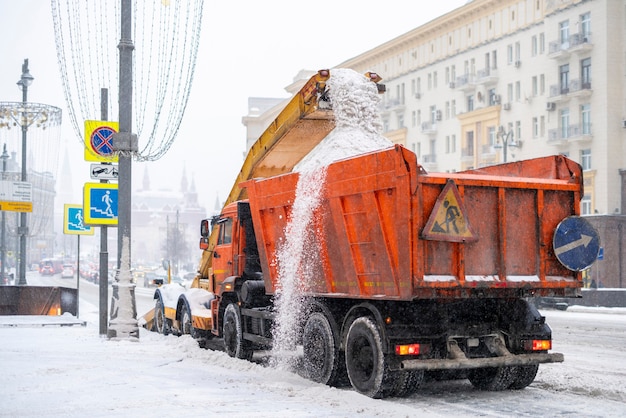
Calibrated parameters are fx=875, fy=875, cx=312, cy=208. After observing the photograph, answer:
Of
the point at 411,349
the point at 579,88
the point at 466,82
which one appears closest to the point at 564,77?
the point at 579,88

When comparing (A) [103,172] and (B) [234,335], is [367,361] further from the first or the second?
(A) [103,172]

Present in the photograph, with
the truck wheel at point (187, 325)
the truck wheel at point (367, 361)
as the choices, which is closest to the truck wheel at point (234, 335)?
the truck wheel at point (187, 325)

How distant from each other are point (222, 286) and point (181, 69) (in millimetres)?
3702

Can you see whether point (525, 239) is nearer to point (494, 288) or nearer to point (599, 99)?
point (494, 288)

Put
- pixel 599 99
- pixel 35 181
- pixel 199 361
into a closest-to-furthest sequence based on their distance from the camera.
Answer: pixel 199 361 → pixel 35 181 → pixel 599 99

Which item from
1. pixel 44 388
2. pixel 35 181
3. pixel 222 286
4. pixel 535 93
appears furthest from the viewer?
pixel 535 93

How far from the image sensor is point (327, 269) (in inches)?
436

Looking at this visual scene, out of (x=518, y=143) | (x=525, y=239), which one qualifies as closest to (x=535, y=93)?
(x=518, y=143)

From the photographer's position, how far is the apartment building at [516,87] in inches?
1981

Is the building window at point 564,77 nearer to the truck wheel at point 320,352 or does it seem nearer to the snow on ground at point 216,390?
the snow on ground at point 216,390

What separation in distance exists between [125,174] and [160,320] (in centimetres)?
417

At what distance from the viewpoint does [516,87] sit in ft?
193

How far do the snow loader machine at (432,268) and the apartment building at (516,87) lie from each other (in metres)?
32.7

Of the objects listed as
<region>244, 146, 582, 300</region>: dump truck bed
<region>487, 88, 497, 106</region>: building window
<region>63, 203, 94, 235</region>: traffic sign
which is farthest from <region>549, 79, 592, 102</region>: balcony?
<region>244, 146, 582, 300</region>: dump truck bed
